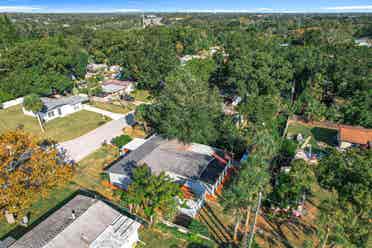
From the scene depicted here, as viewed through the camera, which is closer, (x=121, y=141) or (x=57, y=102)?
(x=121, y=141)

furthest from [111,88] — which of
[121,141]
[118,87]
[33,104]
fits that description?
[121,141]

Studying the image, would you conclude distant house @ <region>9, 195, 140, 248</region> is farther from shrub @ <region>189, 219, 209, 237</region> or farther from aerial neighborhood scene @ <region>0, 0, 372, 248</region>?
shrub @ <region>189, 219, 209, 237</region>

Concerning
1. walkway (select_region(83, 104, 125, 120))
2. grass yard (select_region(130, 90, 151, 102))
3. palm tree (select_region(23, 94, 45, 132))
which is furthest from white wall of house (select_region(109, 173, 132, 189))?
grass yard (select_region(130, 90, 151, 102))

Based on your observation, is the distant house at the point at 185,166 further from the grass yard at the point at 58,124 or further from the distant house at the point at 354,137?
the distant house at the point at 354,137

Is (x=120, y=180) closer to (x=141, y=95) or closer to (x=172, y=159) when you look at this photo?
(x=172, y=159)

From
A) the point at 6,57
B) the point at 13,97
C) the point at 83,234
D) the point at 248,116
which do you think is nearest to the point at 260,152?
the point at 83,234

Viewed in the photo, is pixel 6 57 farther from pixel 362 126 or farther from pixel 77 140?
pixel 362 126
